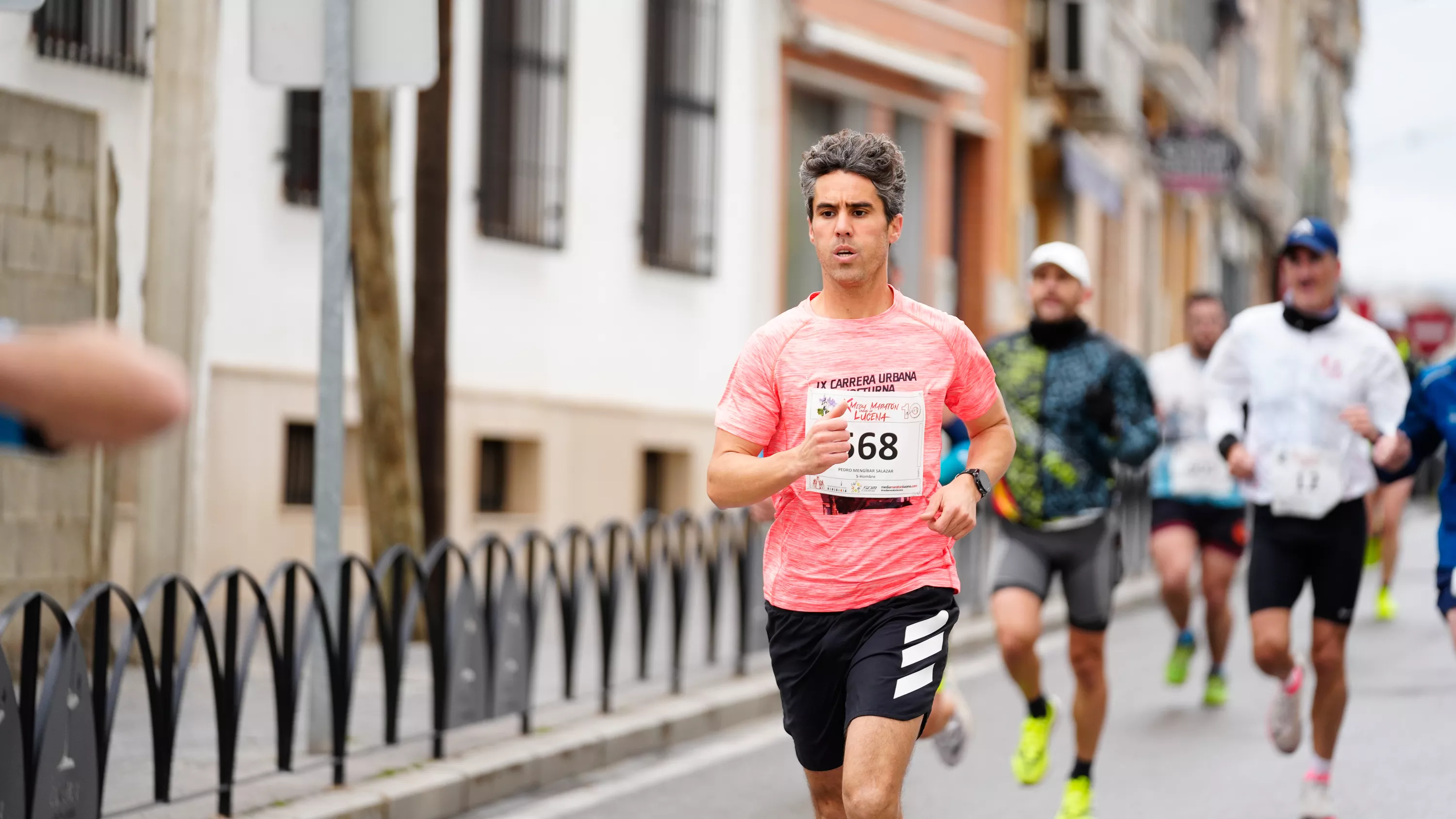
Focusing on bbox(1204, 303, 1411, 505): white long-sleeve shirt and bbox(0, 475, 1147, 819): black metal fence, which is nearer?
bbox(0, 475, 1147, 819): black metal fence

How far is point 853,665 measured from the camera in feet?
14.9

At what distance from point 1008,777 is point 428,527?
4.63 metres

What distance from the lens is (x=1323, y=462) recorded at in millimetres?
7012

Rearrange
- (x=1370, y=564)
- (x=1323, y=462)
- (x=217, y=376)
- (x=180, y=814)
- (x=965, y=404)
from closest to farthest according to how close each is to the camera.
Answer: (x=965, y=404) < (x=180, y=814) < (x=1323, y=462) < (x=217, y=376) < (x=1370, y=564)

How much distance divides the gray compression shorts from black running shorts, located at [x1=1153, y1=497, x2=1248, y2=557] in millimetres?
3058

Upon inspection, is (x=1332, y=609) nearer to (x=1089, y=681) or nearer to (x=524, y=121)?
(x=1089, y=681)

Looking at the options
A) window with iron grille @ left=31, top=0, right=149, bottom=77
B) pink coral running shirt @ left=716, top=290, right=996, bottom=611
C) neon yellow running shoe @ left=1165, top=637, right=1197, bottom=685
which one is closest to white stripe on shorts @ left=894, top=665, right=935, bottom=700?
pink coral running shirt @ left=716, top=290, right=996, bottom=611

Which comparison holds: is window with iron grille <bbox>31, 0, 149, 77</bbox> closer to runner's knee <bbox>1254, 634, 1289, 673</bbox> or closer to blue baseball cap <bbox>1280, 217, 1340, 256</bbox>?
blue baseball cap <bbox>1280, 217, 1340, 256</bbox>

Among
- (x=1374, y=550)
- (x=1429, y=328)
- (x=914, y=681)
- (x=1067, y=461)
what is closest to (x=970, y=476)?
(x=914, y=681)

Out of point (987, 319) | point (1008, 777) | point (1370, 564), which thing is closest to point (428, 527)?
point (1008, 777)

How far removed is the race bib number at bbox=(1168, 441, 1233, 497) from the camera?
10148 mm

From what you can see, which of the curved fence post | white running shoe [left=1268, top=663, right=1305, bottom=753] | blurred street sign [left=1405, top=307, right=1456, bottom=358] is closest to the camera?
the curved fence post

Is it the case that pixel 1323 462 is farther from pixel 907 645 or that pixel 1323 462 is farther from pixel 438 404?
pixel 438 404

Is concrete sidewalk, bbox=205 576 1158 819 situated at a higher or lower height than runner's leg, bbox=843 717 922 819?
lower
